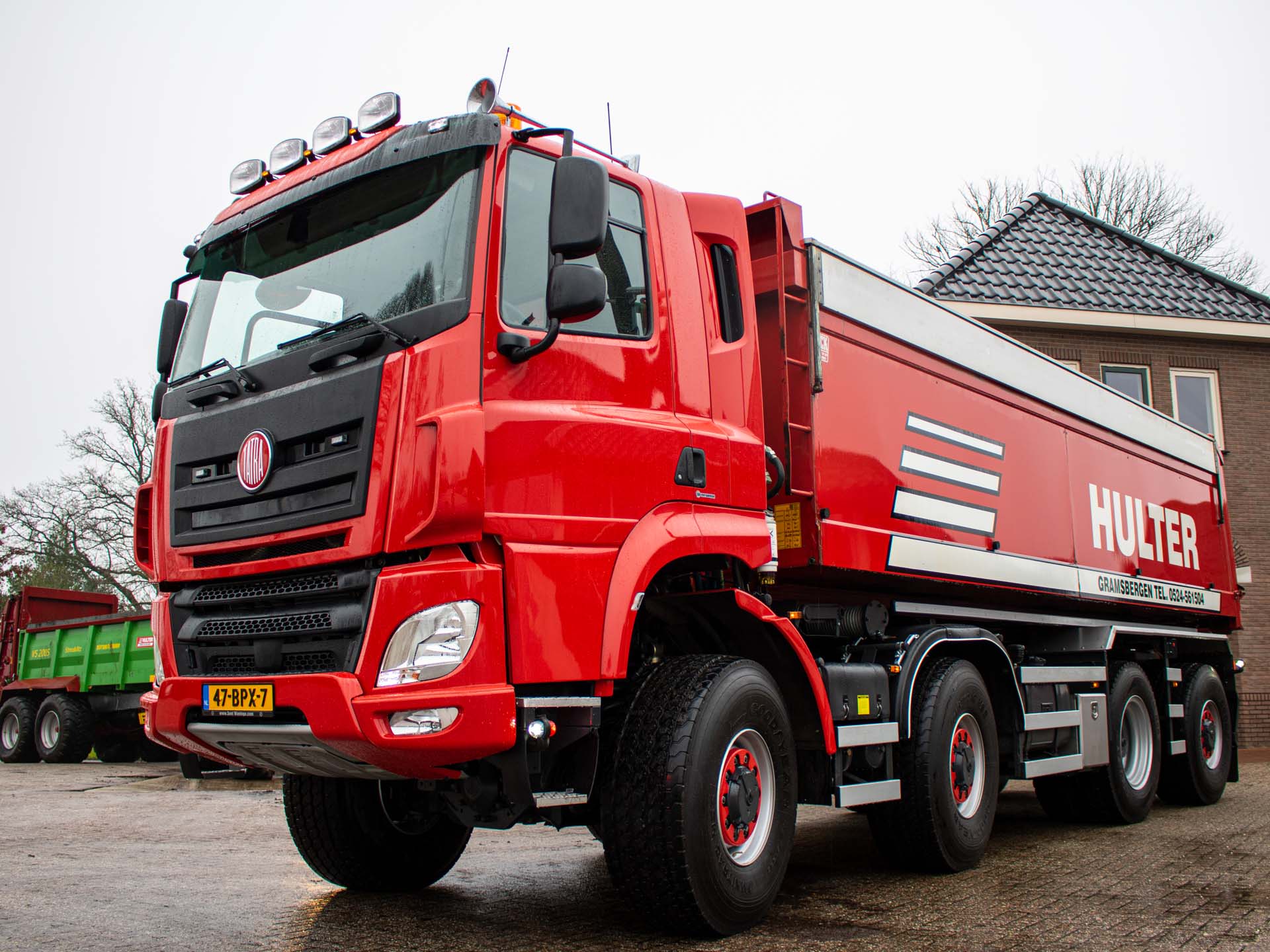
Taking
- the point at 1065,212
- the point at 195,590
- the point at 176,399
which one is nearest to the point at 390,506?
the point at 195,590

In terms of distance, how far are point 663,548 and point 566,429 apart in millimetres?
626

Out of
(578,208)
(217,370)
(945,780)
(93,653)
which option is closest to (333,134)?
(217,370)

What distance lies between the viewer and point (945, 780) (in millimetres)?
6117

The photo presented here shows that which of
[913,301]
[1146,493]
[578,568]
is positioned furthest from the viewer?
[1146,493]

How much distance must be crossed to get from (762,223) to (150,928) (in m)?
4.15

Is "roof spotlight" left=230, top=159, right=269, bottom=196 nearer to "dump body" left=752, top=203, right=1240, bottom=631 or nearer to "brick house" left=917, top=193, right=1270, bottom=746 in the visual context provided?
"dump body" left=752, top=203, right=1240, bottom=631

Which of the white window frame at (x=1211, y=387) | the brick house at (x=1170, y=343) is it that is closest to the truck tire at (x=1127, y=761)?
the brick house at (x=1170, y=343)

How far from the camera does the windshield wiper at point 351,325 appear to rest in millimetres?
4195

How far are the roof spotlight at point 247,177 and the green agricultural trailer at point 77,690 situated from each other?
11.7 meters

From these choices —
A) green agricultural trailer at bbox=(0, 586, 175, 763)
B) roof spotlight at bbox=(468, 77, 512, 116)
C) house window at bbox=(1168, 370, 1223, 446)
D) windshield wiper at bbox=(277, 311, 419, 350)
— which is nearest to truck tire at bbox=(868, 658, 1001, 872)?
windshield wiper at bbox=(277, 311, 419, 350)

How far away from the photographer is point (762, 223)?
5816mm

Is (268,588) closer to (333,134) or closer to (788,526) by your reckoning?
(333,134)

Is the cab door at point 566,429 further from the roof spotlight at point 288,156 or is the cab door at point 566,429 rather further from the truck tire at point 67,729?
the truck tire at point 67,729

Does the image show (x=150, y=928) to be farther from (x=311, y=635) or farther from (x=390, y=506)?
(x=390, y=506)
